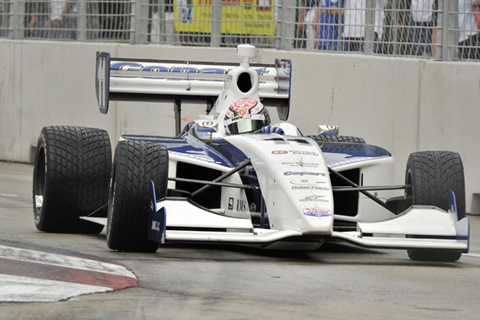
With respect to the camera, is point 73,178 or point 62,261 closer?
point 62,261

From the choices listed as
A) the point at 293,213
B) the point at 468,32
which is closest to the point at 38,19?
the point at 468,32

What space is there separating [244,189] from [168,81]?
9.18 ft

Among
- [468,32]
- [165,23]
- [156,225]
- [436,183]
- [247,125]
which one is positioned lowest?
[156,225]

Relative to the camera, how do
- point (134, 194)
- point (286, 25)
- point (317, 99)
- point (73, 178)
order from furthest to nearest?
point (286, 25)
point (317, 99)
point (73, 178)
point (134, 194)

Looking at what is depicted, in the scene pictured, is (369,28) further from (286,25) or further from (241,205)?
(241,205)

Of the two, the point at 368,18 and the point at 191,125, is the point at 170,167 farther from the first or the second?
Answer: the point at 368,18

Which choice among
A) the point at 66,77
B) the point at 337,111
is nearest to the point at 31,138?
the point at 66,77

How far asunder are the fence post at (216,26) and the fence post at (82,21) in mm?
2478

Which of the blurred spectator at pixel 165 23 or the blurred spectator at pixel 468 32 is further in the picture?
the blurred spectator at pixel 165 23

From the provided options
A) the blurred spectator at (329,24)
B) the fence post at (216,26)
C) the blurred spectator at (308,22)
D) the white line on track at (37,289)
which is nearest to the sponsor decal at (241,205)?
the white line on track at (37,289)

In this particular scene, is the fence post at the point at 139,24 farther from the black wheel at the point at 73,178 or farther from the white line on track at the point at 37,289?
the white line on track at the point at 37,289

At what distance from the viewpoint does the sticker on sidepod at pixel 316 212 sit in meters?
7.21

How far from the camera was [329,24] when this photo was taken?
1342 cm

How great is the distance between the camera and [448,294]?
6309 mm
